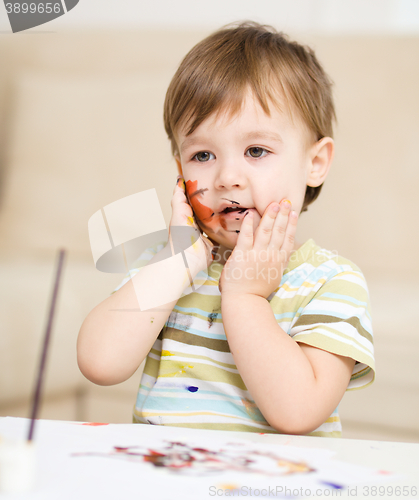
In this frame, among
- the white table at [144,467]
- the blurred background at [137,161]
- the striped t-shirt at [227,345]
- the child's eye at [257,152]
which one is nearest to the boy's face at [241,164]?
the child's eye at [257,152]

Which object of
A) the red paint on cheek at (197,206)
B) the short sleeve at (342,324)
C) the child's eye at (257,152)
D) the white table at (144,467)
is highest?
the child's eye at (257,152)

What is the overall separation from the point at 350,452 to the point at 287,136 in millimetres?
505

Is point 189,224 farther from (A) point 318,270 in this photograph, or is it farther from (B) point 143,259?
(A) point 318,270

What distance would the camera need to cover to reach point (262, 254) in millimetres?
751

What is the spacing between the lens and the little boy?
0.64 m

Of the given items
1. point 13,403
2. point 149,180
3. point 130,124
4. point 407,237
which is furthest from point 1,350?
point 407,237

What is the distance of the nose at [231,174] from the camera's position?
74 cm

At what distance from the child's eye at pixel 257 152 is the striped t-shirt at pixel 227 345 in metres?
0.19

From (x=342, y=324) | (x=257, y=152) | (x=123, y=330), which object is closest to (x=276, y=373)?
(x=342, y=324)

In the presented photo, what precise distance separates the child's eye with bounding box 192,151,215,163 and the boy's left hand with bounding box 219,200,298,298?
0.38ft

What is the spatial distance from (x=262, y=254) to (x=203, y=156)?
7.6 inches

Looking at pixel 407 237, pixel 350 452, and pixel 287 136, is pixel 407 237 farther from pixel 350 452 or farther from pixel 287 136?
pixel 350 452

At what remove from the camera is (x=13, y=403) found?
1404 millimetres

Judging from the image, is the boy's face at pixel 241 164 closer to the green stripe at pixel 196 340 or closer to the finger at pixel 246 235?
the finger at pixel 246 235
